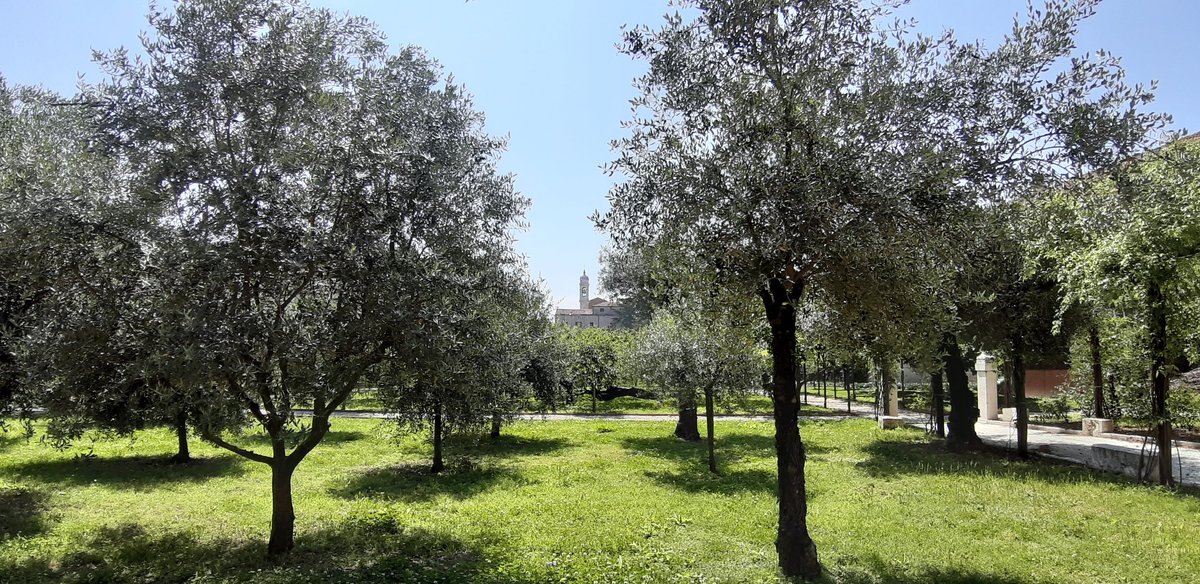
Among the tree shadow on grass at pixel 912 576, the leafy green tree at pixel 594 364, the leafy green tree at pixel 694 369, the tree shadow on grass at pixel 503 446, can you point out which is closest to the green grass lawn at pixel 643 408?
the leafy green tree at pixel 594 364

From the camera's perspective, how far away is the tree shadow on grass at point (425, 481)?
1309 cm

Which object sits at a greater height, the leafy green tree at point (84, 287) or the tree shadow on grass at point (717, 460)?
the leafy green tree at point (84, 287)

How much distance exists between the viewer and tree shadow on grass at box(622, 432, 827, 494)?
13.5 meters

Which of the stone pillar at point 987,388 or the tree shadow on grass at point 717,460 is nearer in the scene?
the tree shadow on grass at point 717,460

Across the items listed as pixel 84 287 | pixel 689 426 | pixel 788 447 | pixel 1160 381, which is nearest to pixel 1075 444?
pixel 1160 381

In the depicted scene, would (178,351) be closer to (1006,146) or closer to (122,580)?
(122,580)

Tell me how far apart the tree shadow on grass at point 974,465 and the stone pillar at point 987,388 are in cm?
1041

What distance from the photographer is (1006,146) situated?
694cm

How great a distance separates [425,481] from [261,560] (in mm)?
6372

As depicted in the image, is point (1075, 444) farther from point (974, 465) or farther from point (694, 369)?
point (694, 369)

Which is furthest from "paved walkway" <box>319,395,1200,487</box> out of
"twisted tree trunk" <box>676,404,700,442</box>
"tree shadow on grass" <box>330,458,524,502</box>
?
"twisted tree trunk" <box>676,404,700,442</box>

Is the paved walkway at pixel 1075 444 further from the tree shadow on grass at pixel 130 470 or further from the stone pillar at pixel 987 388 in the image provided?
the tree shadow on grass at pixel 130 470

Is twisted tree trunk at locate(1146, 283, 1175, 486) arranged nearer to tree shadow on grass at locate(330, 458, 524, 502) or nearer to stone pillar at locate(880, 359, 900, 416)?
stone pillar at locate(880, 359, 900, 416)

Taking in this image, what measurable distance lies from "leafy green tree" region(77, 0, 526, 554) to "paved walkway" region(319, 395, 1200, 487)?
8.95 feet
